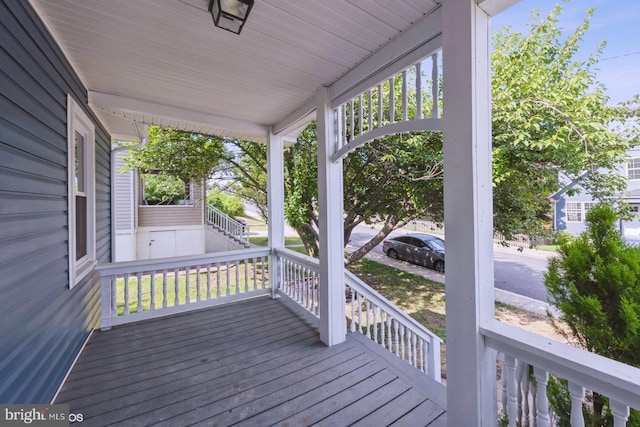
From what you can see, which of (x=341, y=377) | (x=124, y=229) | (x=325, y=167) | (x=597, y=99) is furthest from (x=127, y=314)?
(x=597, y=99)

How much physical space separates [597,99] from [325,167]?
3.47m

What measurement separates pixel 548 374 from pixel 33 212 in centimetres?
303

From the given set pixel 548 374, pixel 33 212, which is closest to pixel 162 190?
pixel 33 212

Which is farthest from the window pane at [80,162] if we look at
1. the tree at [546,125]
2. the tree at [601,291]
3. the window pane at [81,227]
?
the tree at [546,125]

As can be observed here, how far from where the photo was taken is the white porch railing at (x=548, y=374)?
103 cm

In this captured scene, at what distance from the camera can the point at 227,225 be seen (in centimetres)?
1058

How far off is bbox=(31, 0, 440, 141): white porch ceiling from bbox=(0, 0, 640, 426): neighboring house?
0.6 inches

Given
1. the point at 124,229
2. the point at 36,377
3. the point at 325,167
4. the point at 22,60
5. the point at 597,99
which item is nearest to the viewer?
the point at 22,60

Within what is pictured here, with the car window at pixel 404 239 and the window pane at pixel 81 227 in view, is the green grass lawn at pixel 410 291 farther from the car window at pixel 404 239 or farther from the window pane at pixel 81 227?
the window pane at pixel 81 227

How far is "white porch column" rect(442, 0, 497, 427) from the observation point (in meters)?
1.44

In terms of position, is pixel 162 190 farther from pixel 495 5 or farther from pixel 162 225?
pixel 495 5

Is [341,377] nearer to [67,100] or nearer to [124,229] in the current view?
[67,100]

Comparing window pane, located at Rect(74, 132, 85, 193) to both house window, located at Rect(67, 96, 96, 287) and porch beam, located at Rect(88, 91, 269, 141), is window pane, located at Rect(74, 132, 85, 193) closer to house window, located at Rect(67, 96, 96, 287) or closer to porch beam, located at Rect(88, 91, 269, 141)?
house window, located at Rect(67, 96, 96, 287)

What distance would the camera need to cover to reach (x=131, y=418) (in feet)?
6.09
